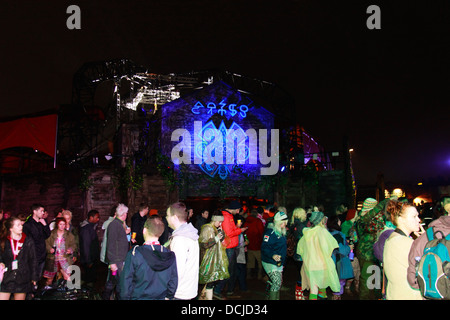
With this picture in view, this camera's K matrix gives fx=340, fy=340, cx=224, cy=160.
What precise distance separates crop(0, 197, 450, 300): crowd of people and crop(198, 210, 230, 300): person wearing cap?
2cm

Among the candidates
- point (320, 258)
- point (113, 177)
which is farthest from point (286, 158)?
point (320, 258)

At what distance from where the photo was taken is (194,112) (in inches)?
773

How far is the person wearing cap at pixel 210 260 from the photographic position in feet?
22.1

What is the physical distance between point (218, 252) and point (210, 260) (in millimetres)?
229

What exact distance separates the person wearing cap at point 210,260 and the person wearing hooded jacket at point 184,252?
1.53 m

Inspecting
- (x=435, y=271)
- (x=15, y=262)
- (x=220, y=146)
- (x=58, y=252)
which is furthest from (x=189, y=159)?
(x=435, y=271)

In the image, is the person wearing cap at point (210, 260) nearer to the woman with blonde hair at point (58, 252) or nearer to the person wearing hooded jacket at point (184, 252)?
the person wearing hooded jacket at point (184, 252)

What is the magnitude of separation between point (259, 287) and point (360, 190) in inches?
987

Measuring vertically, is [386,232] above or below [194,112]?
below

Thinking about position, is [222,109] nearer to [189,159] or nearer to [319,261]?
[189,159]

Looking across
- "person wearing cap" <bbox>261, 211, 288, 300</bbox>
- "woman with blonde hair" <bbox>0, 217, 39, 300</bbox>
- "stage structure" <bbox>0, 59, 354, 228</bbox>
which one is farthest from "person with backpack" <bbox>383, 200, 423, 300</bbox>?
"stage structure" <bbox>0, 59, 354, 228</bbox>

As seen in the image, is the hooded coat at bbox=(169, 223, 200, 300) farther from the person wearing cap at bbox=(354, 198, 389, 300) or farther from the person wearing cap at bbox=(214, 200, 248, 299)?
the person wearing cap at bbox=(354, 198, 389, 300)

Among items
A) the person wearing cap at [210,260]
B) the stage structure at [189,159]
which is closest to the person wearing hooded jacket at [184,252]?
the person wearing cap at [210,260]
